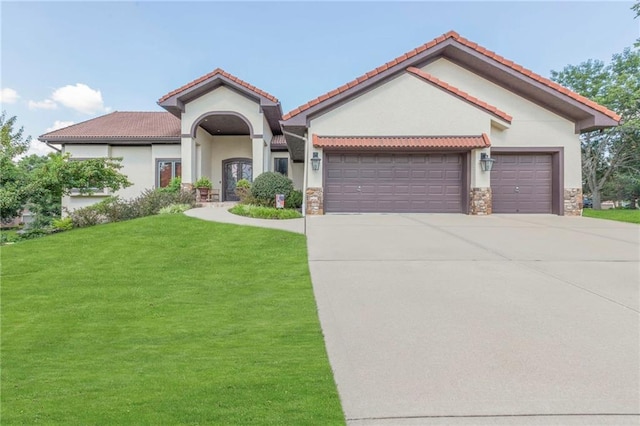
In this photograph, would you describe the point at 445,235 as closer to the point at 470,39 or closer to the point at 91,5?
the point at 470,39

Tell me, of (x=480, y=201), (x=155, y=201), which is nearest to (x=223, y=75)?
(x=155, y=201)

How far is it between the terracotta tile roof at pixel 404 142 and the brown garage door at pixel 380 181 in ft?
2.27

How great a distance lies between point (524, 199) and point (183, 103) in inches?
610

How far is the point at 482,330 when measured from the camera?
4.11m

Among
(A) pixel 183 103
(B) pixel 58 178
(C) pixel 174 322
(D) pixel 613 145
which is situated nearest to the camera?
(C) pixel 174 322

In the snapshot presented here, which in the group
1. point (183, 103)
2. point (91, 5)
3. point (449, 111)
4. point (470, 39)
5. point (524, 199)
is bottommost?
point (524, 199)

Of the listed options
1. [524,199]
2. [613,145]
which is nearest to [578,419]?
[524,199]

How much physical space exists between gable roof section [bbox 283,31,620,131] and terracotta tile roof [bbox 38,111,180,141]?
30.6 ft

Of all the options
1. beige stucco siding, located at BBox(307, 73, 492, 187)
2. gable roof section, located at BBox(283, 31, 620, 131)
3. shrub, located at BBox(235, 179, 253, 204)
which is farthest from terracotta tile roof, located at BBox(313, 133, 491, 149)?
shrub, located at BBox(235, 179, 253, 204)

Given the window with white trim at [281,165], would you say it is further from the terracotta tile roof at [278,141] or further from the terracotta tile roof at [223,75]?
the terracotta tile roof at [223,75]

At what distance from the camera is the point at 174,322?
467 cm

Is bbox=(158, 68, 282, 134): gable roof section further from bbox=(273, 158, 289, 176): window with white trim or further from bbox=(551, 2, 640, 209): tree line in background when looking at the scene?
bbox=(551, 2, 640, 209): tree line in background

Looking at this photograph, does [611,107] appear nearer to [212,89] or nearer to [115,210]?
[212,89]

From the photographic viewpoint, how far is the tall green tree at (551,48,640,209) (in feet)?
88.7
